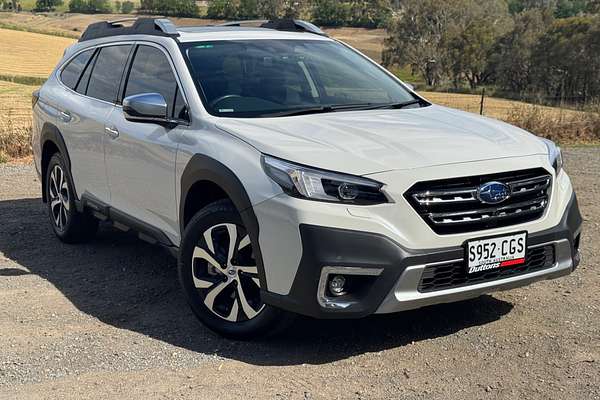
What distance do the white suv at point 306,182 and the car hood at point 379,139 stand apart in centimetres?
1

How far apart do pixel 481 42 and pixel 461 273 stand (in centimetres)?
7242

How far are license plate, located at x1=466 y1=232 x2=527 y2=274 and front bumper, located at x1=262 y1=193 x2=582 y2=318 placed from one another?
0.08m

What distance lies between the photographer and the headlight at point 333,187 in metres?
3.66

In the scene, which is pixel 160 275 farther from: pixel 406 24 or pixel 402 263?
pixel 406 24

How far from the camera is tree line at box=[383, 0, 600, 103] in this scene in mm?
64500

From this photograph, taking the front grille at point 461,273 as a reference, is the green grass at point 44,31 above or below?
below

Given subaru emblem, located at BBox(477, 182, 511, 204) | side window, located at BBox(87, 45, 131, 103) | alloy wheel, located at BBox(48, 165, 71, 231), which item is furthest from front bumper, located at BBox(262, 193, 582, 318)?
alloy wheel, located at BBox(48, 165, 71, 231)

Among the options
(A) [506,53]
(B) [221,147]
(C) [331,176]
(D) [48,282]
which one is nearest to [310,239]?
(C) [331,176]

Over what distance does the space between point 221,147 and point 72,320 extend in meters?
1.49

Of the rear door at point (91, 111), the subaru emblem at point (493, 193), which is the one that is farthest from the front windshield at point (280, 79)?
the subaru emblem at point (493, 193)

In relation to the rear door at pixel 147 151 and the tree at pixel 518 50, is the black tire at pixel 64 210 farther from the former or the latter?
the tree at pixel 518 50

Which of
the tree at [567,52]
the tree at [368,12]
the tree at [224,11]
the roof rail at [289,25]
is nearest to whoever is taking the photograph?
the roof rail at [289,25]

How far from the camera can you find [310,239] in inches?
142

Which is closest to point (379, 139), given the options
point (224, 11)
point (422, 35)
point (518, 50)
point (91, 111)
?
point (91, 111)
